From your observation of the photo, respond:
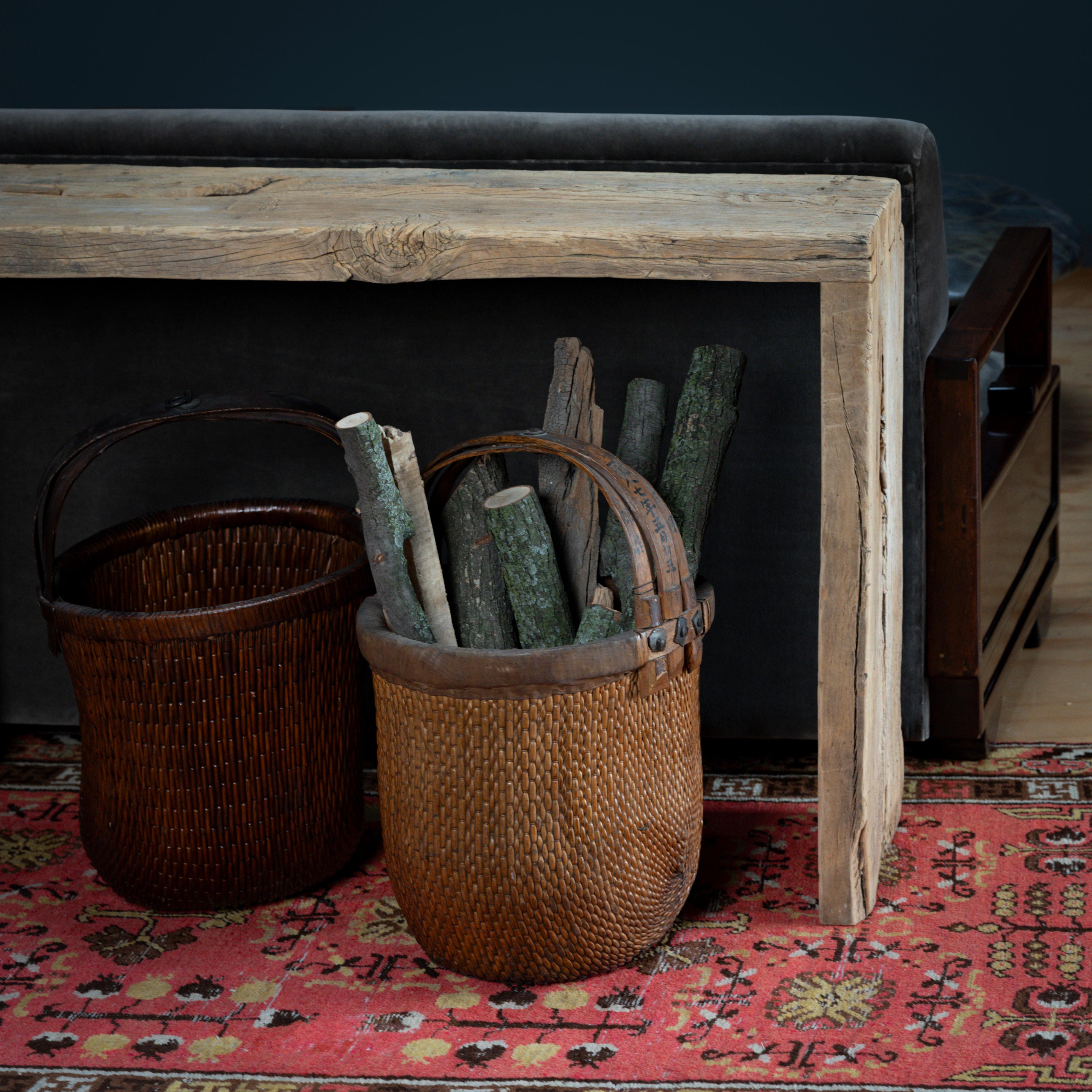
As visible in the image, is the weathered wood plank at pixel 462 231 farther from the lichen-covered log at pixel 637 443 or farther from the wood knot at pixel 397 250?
the lichen-covered log at pixel 637 443

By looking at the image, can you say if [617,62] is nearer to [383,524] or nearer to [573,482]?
[573,482]

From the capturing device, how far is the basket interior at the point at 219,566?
1.83m

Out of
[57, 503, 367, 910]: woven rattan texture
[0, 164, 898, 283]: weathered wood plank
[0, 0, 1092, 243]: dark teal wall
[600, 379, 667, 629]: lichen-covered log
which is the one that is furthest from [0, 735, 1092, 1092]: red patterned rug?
[0, 0, 1092, 243]: dark teal wall

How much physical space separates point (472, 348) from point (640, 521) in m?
0.52

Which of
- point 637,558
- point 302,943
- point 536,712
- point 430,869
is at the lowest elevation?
point 302,943

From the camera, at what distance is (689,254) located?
1409 mm

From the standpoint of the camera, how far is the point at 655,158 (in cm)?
175

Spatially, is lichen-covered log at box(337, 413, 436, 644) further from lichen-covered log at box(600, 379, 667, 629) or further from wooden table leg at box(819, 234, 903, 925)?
wooden table leg at box(819, 234, 903, 925)

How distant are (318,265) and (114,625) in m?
0.47

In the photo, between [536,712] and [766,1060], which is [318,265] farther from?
[766,1060]

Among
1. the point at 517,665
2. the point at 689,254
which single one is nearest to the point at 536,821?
the point at 517,665

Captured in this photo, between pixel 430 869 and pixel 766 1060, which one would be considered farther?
pixel 430 869

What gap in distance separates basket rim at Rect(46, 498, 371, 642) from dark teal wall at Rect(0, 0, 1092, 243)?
4.61 m

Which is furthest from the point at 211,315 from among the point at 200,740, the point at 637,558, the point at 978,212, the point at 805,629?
the point at 978,212
